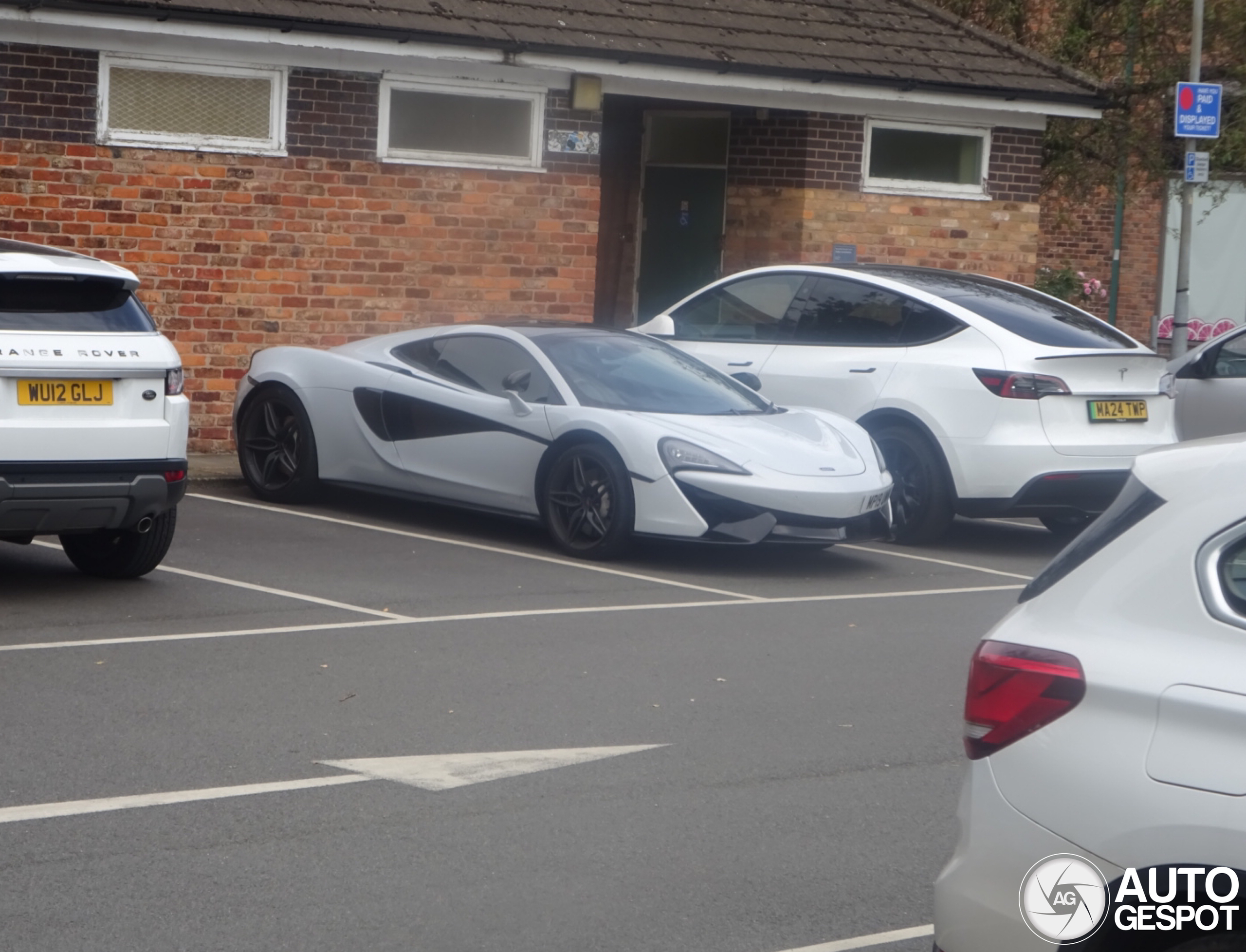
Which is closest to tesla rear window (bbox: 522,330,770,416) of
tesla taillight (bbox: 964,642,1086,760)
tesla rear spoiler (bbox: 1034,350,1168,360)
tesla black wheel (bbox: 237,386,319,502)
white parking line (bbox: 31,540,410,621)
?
tesla black wheel (bbox: 237,386,319,502)

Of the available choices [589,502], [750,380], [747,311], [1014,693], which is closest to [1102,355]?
[750,380]

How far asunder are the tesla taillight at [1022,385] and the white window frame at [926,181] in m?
6.18

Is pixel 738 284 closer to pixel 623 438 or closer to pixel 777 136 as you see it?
pixel 623 438

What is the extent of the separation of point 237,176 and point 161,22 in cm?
131

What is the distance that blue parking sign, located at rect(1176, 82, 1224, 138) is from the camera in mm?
17734

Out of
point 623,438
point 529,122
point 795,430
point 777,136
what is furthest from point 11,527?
point 777,136

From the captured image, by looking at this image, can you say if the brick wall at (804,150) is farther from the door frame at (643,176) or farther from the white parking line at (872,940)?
the white parking line at (872,940)

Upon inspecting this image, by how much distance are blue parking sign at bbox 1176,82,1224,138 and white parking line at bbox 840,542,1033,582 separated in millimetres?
8460

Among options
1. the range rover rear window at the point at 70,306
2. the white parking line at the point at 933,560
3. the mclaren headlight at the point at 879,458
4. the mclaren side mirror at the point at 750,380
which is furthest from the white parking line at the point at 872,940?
the mclaren side mirror at the point at 750,380

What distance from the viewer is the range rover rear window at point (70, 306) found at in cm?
793

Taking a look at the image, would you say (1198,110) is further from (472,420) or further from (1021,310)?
(472,420)

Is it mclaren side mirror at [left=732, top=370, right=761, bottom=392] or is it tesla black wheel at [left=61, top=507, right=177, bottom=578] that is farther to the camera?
mclaren side mirror at [left=732, top=370, right=761, bottom=392]

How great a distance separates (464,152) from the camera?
1486 centimetres

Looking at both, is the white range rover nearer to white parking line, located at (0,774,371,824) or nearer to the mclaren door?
the mclaren door
